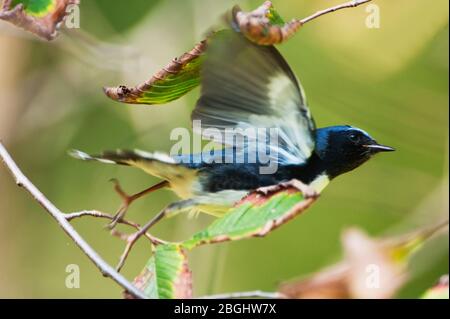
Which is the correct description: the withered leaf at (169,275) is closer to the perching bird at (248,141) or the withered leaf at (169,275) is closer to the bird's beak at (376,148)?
the perching bird at (248,141)

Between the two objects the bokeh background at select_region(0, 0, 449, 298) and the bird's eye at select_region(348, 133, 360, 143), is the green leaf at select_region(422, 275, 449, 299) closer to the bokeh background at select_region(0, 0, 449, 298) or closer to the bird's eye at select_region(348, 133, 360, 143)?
the bird's eye at select_region(348, 133, 360, 143)

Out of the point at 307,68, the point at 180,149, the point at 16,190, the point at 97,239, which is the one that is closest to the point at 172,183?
the point at 180,149


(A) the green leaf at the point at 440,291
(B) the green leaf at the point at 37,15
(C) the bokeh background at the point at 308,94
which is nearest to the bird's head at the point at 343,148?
(A) the green leaf at the point at 440,291

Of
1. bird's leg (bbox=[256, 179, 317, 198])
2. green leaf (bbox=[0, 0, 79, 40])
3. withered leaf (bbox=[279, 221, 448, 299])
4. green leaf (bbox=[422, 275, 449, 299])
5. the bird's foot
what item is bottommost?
green leaf (bbox=[422, 275, 449, 299])

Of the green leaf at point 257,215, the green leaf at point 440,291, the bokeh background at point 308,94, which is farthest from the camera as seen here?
the bokeh background at point 308,94

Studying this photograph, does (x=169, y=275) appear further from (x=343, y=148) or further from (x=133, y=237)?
(x=343, y=148)

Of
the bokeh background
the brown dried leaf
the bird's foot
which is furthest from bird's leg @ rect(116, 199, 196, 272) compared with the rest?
the bokeh background
